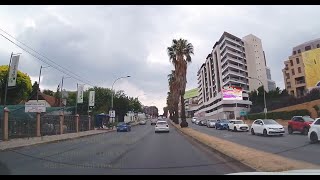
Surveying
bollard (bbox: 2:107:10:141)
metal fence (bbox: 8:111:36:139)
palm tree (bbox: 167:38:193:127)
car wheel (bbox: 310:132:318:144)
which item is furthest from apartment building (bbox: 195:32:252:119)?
car wheel (bbox: 310:132:318:144)

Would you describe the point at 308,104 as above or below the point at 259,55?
below

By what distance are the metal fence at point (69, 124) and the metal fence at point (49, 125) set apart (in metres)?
2.60

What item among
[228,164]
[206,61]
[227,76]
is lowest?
[228,164]

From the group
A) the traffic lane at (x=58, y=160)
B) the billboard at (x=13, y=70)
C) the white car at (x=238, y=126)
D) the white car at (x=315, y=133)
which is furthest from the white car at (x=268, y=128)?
the billboard at (x=13, y=70)

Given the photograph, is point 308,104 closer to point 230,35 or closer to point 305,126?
point 305,126

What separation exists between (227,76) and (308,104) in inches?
2338

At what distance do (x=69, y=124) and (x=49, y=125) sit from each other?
7.59m

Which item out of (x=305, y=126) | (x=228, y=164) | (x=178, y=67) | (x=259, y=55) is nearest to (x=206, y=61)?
(x=259, y=55)

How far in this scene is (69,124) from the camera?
161ft

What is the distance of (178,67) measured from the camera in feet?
183

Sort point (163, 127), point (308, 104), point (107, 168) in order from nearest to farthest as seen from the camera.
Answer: point (107, 168) → point (163, 127) → point (308, 104)

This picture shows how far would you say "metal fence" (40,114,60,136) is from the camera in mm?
39656

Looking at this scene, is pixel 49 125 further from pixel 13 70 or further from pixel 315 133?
pixel 315 133

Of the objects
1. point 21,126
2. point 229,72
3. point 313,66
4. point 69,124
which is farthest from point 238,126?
point 229,72
